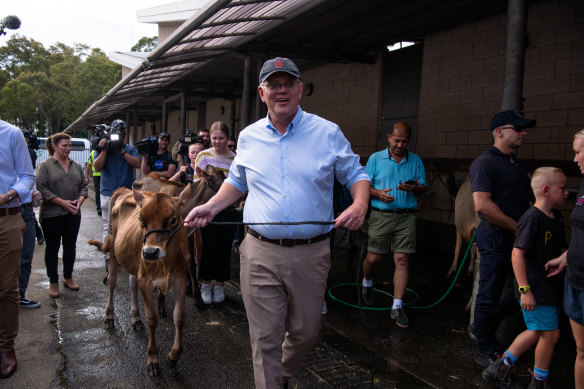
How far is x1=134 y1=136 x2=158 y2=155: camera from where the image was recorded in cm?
681

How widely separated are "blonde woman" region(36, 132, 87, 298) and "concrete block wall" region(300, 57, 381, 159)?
6.65 metres

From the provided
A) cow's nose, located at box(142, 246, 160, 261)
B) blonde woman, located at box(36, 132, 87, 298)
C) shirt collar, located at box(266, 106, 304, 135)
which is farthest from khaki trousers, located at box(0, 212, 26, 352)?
shirt collar, located at box(266, 106, 304, 135)

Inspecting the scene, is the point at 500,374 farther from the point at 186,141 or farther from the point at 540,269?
the point at 186,141

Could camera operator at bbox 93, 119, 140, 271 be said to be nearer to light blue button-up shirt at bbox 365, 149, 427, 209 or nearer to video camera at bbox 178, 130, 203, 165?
video camera at bbox 178, 130, 203, 165

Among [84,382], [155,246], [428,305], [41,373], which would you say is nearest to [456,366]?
[428,305]

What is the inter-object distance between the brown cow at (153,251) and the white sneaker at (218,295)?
104 centimetres

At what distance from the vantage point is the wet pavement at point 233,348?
3.49 m

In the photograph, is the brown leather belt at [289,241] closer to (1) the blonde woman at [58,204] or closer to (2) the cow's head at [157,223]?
(2) the cow's head at [157,223]

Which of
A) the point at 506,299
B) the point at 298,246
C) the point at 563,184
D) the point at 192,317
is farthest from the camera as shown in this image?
the point at 192,317

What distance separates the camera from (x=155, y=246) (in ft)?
11.0

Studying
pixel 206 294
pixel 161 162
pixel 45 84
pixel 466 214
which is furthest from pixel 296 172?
pixel 45 84

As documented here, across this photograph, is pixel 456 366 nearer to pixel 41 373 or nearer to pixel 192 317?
pixel 192 317

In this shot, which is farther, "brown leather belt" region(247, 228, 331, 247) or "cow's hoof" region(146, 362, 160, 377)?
"cow's hoof" region(146, 362, 160, 377)

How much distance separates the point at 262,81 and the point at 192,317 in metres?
3.17
